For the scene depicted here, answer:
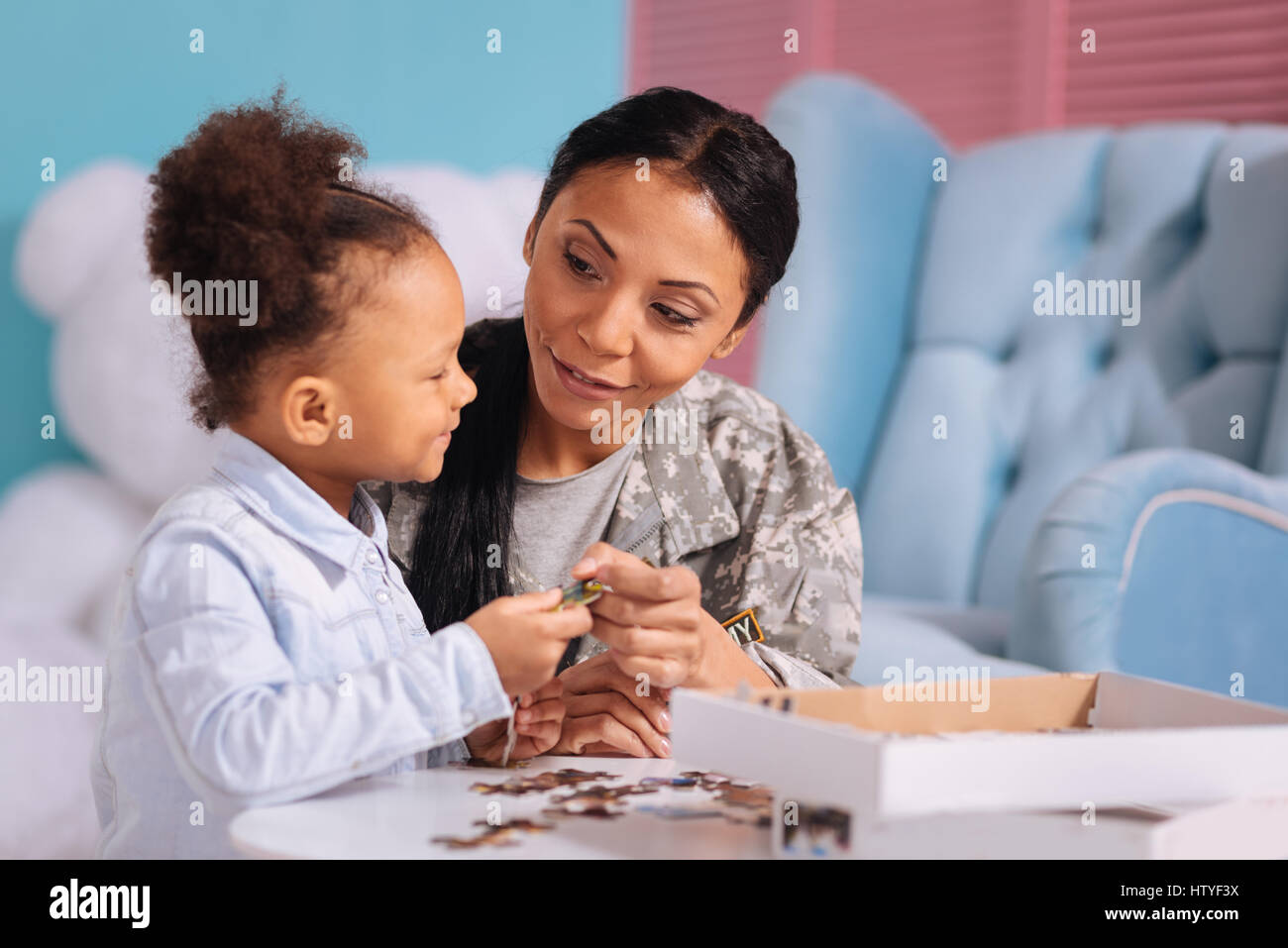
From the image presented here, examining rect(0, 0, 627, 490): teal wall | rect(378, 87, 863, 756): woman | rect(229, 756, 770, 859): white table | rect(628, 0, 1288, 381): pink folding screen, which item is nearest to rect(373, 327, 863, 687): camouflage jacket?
rect(378, 87, 863, 756): woman

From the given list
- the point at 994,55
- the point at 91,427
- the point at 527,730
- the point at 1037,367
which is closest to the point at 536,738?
the point at 527,730

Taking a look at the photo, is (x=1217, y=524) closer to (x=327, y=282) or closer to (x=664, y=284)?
(x=664, y=284)

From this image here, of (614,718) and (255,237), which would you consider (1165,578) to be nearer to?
(614,718)

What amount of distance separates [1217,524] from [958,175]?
0.98 m

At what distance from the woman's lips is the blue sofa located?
0.70 m

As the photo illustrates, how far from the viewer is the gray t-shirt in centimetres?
143

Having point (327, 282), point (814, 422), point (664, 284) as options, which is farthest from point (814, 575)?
point (814, 422)

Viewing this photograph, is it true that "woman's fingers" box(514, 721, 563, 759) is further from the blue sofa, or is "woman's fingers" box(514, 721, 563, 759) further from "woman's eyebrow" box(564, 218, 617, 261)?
the blue sofa

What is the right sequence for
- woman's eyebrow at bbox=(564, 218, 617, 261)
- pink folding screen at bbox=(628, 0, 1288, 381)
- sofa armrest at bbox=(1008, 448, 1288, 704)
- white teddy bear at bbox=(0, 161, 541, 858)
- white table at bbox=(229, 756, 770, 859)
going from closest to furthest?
white table at bbox=(229, 756, 770, 859) < woman's eyebrow at bbox=(564, 218, 617, 261) < sofa armrest at bbox=(1008, 448, 1288, 704) < white teddy bear at bbox=(0, 161, 541, 858) < pink folding screen at bbox=(628, 0, 1288, 381)

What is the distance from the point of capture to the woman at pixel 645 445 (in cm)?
126

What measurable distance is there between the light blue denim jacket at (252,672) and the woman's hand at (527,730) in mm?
54
